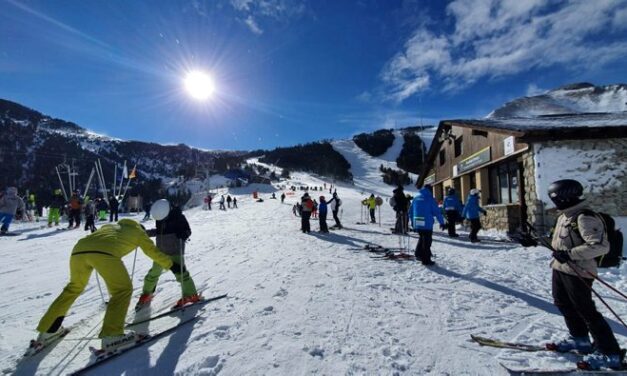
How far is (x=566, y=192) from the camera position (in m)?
2.99

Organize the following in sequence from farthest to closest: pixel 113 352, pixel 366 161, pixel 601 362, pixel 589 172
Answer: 1. pixel 366 161
2. pixel 589 172
3. pixel 113 352
4. pixel 601 362

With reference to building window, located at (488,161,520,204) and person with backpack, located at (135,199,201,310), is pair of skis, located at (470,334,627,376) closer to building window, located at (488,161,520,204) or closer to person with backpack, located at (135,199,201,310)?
person with backpack, located at (135,199,201,310)

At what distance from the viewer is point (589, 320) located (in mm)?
2887

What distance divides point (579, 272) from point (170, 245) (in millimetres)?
5102

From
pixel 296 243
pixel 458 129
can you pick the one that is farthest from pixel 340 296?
pixel 458 129

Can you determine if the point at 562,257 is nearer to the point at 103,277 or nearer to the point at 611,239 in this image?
the point at 611,239

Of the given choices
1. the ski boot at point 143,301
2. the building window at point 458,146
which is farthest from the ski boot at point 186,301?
the building window at point 458,146

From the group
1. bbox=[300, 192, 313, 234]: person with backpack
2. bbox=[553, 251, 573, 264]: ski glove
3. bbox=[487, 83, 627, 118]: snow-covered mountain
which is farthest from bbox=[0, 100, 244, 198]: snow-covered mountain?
bbox=[553, 251, 573, 264]: ski glove

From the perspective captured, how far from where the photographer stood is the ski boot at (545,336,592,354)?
306cm

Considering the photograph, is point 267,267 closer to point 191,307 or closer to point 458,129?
point 191,307

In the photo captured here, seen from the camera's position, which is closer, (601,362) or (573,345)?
(601,362)

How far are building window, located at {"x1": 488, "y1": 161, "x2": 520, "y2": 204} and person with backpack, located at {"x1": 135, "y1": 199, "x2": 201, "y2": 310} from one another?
462 inches

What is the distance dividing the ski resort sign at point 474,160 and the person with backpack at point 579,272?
11.9 metres

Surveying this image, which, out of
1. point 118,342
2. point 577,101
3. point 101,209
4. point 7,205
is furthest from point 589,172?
point 577,101
